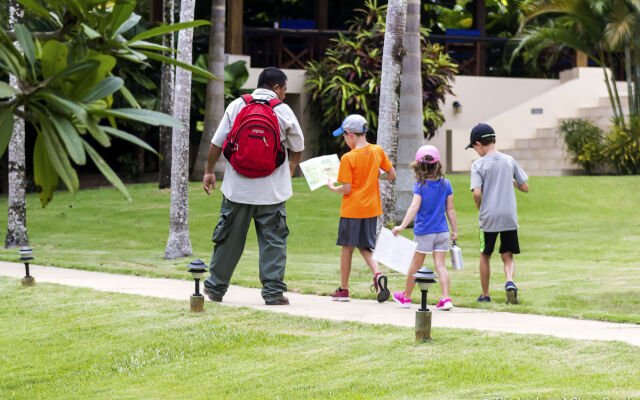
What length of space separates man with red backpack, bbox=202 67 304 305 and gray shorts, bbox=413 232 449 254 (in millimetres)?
1110

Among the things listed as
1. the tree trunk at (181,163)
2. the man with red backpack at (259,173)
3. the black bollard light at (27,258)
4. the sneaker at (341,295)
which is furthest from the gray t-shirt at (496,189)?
A: the tree trunk at (181,163)

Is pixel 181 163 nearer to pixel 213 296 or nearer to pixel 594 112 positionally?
pixel 213 296

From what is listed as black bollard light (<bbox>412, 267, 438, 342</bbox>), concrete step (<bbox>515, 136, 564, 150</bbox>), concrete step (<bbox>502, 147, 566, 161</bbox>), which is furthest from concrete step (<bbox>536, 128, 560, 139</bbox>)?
black bollard light (<bbox>412, 267, 438, 342</bbox>)

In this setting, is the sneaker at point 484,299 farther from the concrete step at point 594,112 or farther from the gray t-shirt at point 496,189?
the concrete step at point 594,112

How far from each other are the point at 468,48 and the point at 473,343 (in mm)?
22391

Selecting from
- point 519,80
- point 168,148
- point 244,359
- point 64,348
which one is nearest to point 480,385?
point 244,359

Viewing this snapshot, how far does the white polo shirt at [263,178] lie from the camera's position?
21.7ft

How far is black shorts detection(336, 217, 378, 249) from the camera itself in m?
7.27

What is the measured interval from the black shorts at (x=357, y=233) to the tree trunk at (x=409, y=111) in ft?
24.1

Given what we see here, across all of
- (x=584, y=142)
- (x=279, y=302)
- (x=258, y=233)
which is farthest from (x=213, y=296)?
(x=584, y=142)

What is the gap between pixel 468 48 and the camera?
26719 mm

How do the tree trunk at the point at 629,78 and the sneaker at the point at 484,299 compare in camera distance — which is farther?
the tree trunk at the point at 629,78

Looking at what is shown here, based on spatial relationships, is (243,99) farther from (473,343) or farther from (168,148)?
(168,148)

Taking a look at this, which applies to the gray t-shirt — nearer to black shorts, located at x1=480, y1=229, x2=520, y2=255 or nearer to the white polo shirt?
black shorts, located at x1=480, y1=229, x2=520, y2=255
